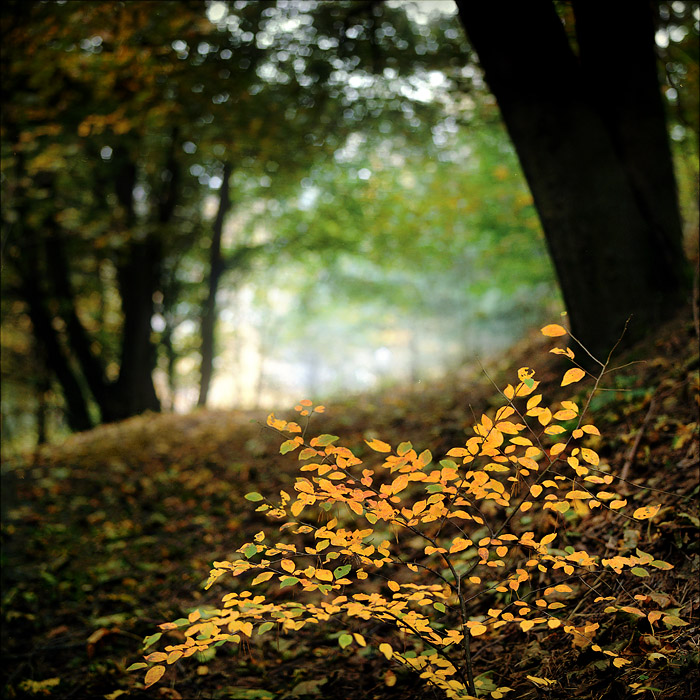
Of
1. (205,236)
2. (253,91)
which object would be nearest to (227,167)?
(205,236)

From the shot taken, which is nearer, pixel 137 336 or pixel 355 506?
pixel 355 506

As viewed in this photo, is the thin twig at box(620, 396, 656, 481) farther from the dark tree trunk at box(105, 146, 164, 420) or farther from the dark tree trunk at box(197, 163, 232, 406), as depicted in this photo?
the dark tree trunk at box(197, 163, 232, 406)

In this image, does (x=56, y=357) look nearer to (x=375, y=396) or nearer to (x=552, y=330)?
A: (x=375, y=396)

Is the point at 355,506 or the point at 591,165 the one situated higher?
the point at 591,165

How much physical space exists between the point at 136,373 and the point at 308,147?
5456 mm

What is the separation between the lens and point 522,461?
5.84ft

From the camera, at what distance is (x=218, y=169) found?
12148 mm

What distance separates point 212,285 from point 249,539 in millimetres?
8645

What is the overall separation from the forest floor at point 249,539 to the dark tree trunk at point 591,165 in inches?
14.9

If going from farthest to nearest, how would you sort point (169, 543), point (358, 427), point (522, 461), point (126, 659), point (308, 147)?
1. point (308, 147)
2. point (358, 427)
3. point (169, 543)
4. point (126, 659)
5. point (522, 461)

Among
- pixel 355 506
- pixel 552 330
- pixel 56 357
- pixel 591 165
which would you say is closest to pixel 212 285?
pixel 56 357

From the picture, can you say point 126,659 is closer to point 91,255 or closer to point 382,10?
point 382,10

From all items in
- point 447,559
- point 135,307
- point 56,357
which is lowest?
point 447,559

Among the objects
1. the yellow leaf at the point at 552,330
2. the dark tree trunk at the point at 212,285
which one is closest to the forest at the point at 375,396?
the yellow leaf at the point at 552,330
